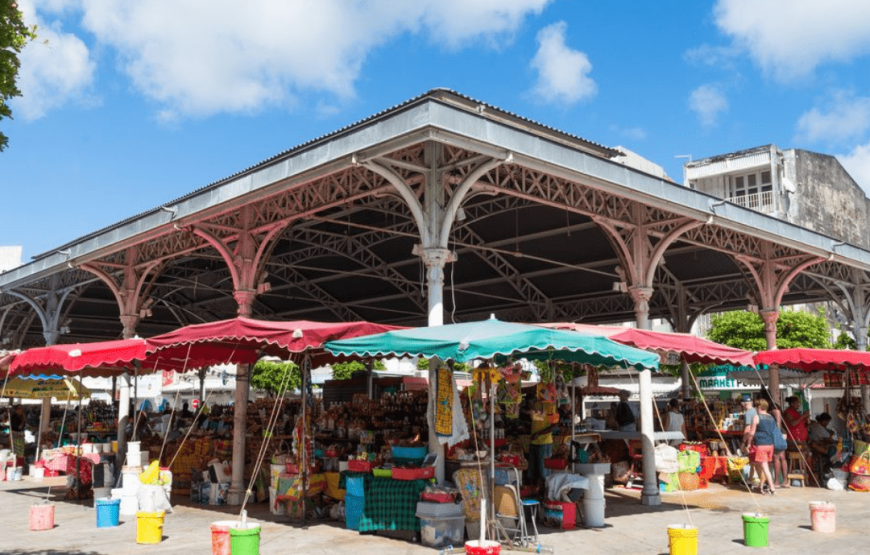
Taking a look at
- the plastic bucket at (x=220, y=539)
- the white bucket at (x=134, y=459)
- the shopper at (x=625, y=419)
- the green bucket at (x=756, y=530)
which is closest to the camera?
the plastic bucket at (x=220, y=539)

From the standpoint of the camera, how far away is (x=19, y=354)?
13.0 meters

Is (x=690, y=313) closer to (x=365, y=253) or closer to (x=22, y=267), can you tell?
(x=365, y=253)

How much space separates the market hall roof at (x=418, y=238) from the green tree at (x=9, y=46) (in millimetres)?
4268

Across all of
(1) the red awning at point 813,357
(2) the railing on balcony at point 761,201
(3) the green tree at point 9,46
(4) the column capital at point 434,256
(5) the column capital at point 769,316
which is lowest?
(1) the red awning at point 813,357

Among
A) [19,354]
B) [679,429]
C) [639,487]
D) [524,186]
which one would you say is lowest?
[639,487]

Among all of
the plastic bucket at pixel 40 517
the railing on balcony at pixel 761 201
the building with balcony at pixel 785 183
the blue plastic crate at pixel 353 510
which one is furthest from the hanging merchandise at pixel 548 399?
the railing on balcony at pixel 761 201

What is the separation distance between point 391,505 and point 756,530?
429 centimetres

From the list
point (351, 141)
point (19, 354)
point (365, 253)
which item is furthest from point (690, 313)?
point (19, 354)

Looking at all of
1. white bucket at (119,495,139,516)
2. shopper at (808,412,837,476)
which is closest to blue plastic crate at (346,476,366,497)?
white bucket at (119,495,139,516)

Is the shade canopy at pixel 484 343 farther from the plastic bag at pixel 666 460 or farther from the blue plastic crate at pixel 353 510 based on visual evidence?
the plastic bag at pixel 666 460

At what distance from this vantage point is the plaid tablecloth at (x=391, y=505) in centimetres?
937

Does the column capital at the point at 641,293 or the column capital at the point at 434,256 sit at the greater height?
the column capital at the point at 434,256

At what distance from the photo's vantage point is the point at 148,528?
30.1 feet

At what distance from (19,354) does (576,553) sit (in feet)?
32.8
